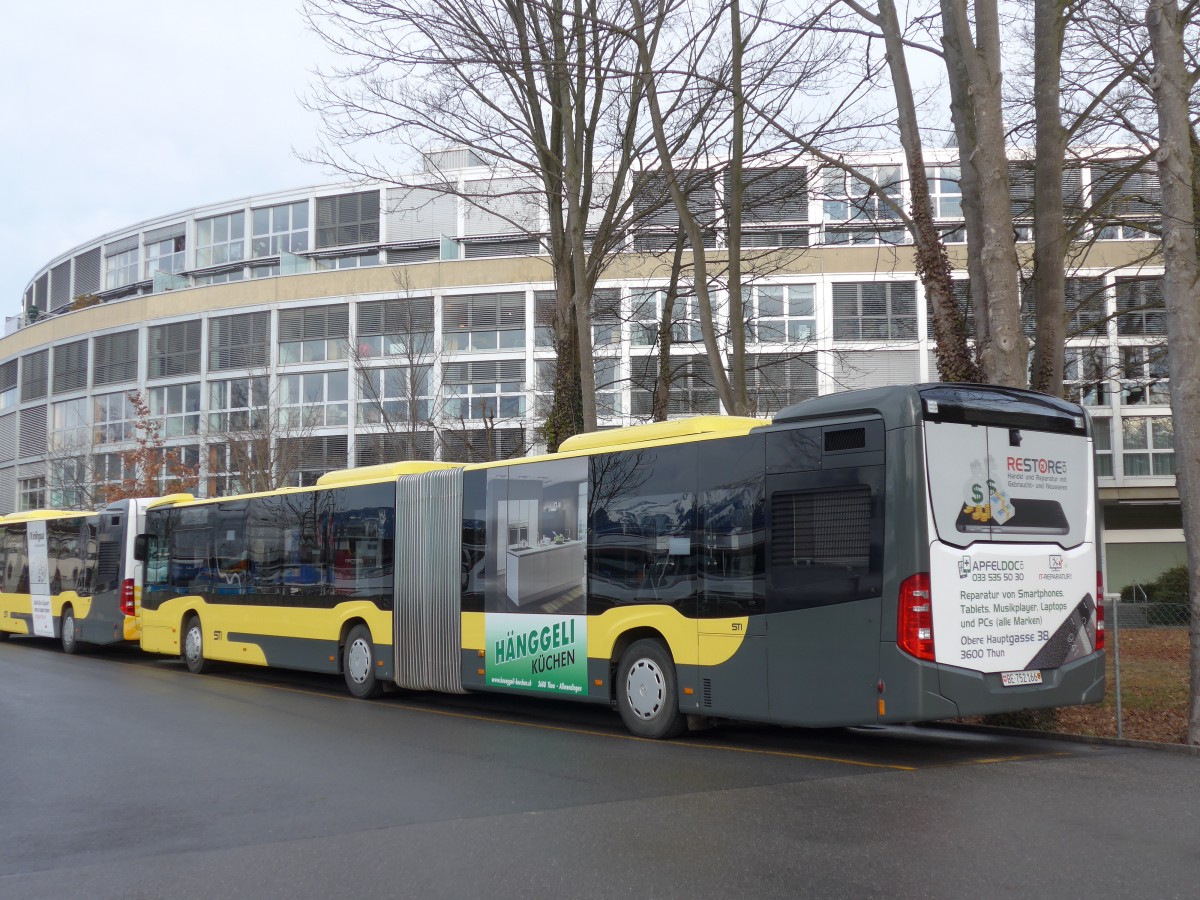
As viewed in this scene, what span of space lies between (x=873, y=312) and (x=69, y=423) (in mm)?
35347

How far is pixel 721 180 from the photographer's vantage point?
19.5 meters

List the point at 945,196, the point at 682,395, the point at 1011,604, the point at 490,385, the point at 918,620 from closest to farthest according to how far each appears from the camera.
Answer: the point at 918,620
the point at 1011,604
the point at 682,395
the point at 945,196
the point at 490,385

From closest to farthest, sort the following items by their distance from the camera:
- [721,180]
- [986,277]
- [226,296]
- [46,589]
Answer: [986,277]
[721,180]
[46,589]
[226,296]

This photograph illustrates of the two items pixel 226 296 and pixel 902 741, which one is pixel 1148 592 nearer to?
pixel 902 741

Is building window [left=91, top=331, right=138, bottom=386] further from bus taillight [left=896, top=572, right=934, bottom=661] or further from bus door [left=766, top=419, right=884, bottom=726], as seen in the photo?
bus taillight [left=896, top=572, right=934, bottom=661]

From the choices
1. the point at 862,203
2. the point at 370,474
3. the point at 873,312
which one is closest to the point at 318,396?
the point at 873,312

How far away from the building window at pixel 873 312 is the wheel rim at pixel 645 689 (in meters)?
29.4

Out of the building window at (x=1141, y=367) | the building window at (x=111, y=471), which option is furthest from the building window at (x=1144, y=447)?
the building window at (x=111, y=471)

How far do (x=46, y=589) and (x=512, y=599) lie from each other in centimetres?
1631

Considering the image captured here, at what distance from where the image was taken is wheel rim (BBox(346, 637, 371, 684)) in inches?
624

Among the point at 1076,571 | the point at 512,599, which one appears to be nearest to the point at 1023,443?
the point at 1076,571

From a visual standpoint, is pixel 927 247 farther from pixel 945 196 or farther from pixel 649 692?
pixel 945 196

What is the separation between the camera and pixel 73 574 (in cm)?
2433

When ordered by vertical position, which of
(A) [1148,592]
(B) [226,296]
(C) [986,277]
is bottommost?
(A) [1148,592]
